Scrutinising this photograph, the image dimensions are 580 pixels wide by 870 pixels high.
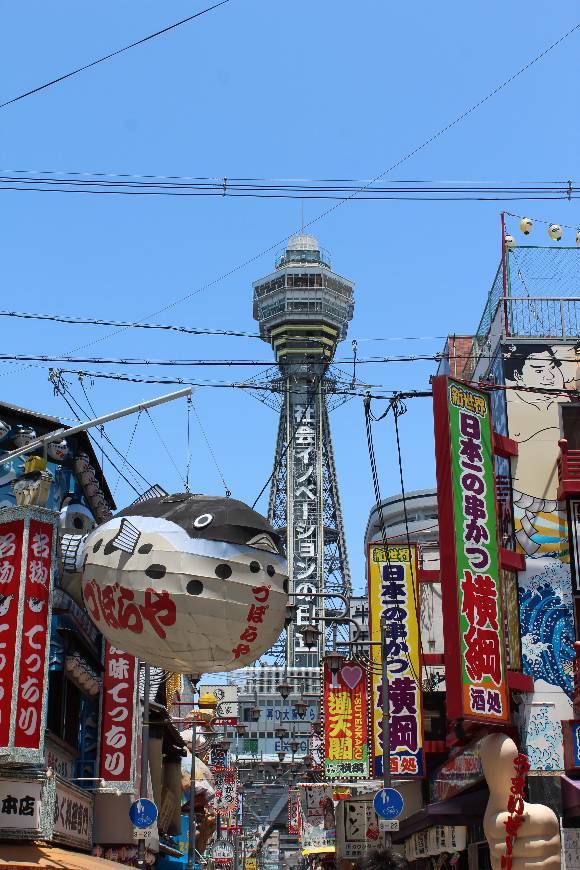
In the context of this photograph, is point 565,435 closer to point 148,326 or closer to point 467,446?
point 467,446

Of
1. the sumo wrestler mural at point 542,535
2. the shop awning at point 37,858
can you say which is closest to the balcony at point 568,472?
the sumo wrestler mural at point 542,535

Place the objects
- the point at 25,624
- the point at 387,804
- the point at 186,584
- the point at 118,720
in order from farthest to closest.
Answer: the point at 118,720 < the point at 387,804 < the point at 25,624 < the point at 186,584

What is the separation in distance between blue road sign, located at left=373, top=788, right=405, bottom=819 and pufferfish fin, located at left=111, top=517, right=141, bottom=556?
13384 mm

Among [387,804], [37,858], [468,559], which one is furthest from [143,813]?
[468,559]

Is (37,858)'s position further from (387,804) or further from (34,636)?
(387,804)

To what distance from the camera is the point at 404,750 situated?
28969mm

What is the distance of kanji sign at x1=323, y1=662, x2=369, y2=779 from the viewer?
3472cm

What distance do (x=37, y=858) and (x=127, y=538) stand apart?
288 inches

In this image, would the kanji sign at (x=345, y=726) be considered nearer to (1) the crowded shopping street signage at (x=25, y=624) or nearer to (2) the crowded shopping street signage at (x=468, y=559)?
(2) the crowded shopping street signage at (x=468, y=559)

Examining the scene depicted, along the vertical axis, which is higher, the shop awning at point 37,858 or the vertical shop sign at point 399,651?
the vertical shop sign at point 399,651

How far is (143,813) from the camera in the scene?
24266mm

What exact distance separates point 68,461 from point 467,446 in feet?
28.1

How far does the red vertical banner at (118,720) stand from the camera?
2528 cm

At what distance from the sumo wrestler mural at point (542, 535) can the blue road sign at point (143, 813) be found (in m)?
7.88
